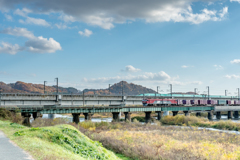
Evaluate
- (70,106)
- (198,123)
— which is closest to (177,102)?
(198,123)

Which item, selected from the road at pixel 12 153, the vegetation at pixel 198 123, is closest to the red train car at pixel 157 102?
the vegetation at pixel 198 123

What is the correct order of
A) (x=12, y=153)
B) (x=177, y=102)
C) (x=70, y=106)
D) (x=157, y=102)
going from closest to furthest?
1. (x=12, y=153)
2. (x=70, y=106)
3. (x=157, y=102)
4. (x=177, y=102)

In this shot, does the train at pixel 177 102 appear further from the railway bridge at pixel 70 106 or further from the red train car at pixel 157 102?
the railway bridge at pixel 70 106

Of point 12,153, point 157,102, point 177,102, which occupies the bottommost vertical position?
point 177,102

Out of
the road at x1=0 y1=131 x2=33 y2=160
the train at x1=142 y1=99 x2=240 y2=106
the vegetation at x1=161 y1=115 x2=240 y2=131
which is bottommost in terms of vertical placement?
the vegetation at x1=161 y1=115 x2=240 y2=131

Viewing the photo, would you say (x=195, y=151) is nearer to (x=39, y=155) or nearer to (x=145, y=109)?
(x=39, y=155)

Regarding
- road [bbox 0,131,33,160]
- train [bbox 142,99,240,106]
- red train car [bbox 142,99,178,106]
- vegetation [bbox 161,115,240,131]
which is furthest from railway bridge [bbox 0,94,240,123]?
road [bbox 0,131,33,160]

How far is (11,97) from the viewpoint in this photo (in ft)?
218

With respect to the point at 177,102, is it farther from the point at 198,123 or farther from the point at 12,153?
the point at 12,153

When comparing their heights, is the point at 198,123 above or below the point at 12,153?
below

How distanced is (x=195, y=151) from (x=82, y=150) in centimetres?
1021

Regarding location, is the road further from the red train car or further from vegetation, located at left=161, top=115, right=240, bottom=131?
the red train car

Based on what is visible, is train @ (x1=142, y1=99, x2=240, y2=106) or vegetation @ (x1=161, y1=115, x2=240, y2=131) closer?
vegetation @ (x1=161, y1=115, x2=240, y2=131)

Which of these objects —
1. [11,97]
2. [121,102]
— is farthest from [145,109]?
[11,97]
